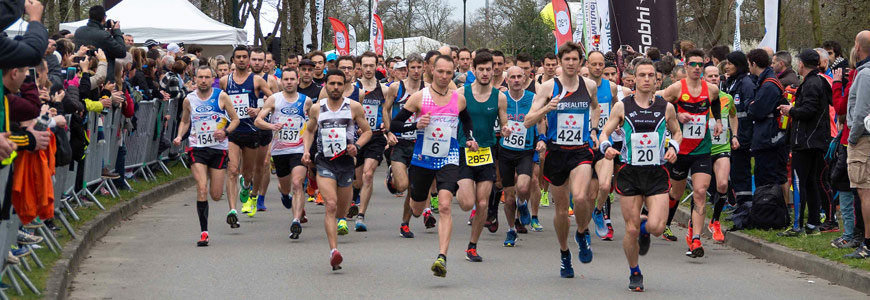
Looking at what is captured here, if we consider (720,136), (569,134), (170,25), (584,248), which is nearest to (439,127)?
(569,134)

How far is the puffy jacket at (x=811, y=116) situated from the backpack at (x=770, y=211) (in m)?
0.61

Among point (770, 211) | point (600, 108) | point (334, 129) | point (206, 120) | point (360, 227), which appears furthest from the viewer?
point (360, 227)

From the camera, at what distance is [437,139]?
1052cm

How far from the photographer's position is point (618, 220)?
15.1 metres

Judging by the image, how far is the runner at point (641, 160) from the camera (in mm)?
9484

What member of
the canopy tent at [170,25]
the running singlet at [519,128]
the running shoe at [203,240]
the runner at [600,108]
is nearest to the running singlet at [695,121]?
the runner at [600,108]

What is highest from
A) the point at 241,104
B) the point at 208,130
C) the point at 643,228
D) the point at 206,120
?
the point at 241,104

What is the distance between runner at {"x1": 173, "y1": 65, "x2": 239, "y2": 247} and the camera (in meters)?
13.1

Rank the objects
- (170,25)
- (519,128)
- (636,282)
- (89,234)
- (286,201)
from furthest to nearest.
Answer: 1. (170,25)
2. (286,201)
3. (519,128)
4. (89,234)
5. (636,282)

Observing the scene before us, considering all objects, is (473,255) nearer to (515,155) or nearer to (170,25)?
(515,155)

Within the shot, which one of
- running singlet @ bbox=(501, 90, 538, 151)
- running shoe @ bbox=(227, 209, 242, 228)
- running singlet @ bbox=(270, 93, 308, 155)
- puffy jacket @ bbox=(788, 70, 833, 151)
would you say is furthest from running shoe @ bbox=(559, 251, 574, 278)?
running shoe @ bbox=(227, 209, 242, 228)

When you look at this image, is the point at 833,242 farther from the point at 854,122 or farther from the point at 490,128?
the point at 490,128

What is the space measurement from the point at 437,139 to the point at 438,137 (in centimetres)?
2

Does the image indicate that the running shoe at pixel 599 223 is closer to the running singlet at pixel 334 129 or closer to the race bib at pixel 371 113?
the running singlet at pixel 334 129
